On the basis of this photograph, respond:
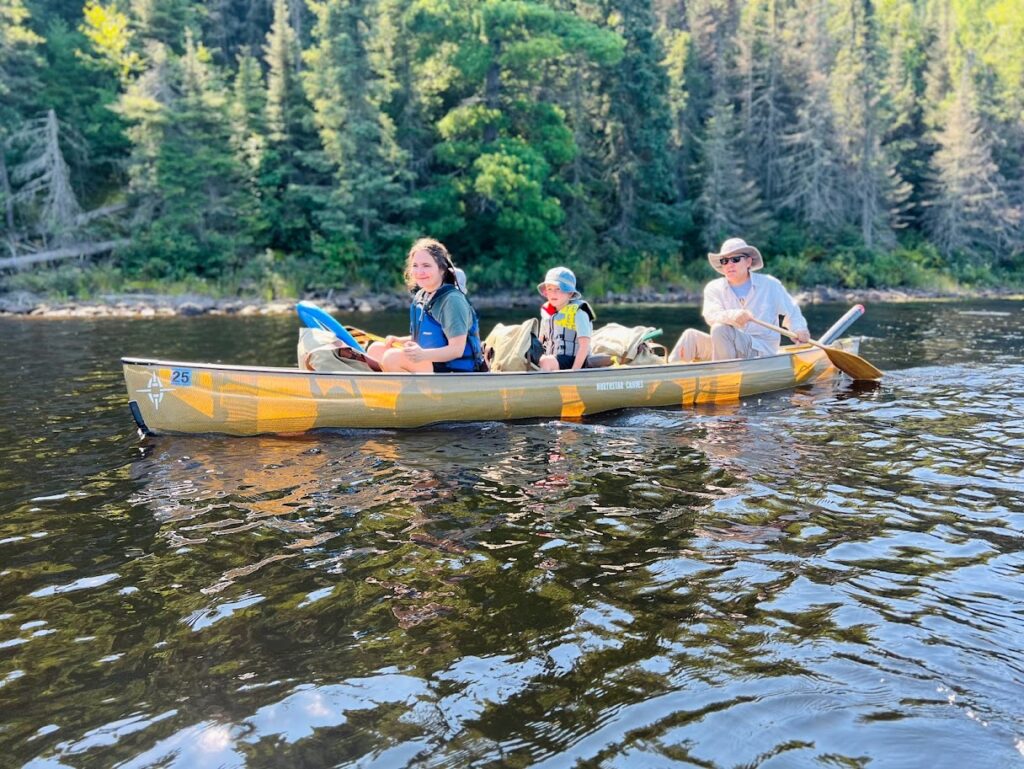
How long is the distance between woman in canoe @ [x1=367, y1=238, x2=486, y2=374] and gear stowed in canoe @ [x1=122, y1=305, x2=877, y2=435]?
225mm

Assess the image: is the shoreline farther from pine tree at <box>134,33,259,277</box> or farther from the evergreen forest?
pine tree at <box>134,33,259,277</box>

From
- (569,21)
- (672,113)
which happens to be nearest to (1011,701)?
(569,21)

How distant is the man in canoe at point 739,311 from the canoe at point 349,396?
1.08 m

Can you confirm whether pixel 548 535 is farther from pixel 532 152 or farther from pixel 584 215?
pixel 584 215

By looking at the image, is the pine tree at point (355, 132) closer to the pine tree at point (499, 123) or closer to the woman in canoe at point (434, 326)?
the pine tree at point (499, 123)

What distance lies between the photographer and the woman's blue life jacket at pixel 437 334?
7250mm

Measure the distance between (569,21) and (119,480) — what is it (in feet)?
A: 95.1

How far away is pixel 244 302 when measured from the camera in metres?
25.4

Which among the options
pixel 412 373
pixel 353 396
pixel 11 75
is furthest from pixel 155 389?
pixel 11 75

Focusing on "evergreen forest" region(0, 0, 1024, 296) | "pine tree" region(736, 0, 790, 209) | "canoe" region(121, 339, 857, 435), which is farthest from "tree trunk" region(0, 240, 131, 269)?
"pine tree" region(736, 0, 790, 209)

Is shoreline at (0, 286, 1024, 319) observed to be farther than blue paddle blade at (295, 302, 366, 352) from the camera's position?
Yes

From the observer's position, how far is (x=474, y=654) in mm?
3451

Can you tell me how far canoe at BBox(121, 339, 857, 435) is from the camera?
23.2ft

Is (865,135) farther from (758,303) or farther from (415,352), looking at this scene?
(415,352)
